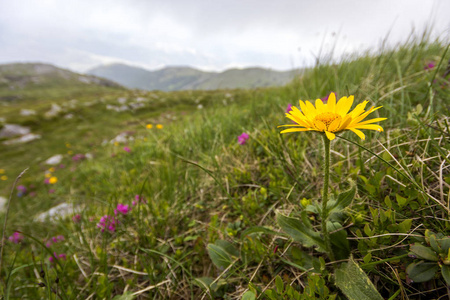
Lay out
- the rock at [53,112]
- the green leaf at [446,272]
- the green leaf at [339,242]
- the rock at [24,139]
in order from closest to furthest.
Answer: the green leaf at [446,272], the green leaf at [339,242], the rock at [24,139], the rock at [53,112]

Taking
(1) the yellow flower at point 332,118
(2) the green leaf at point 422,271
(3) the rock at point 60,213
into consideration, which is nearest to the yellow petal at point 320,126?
(1) the yellow flower at point 332,118

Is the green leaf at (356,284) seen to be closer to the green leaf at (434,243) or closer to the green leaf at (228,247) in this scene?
the green leaf at (434,243)

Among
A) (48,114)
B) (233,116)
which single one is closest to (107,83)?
(48,114)

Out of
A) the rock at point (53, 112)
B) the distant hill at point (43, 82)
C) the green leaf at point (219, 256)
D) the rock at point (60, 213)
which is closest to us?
the green leaf at point (219, 256)

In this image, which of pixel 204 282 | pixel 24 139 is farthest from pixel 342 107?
pixel 24 139

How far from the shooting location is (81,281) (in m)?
1.73

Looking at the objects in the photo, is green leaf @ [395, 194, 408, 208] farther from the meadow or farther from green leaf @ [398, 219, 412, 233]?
green leaf @ [398, 219, 412, 233]

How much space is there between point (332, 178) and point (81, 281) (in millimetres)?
2234

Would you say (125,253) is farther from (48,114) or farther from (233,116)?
(48,114)

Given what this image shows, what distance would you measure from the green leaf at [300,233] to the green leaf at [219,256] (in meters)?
0.51

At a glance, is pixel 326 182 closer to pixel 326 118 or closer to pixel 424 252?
pixel 326 118

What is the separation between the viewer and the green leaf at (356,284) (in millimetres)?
822

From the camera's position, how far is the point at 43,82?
10850cm

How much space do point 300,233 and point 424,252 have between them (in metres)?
0.50
